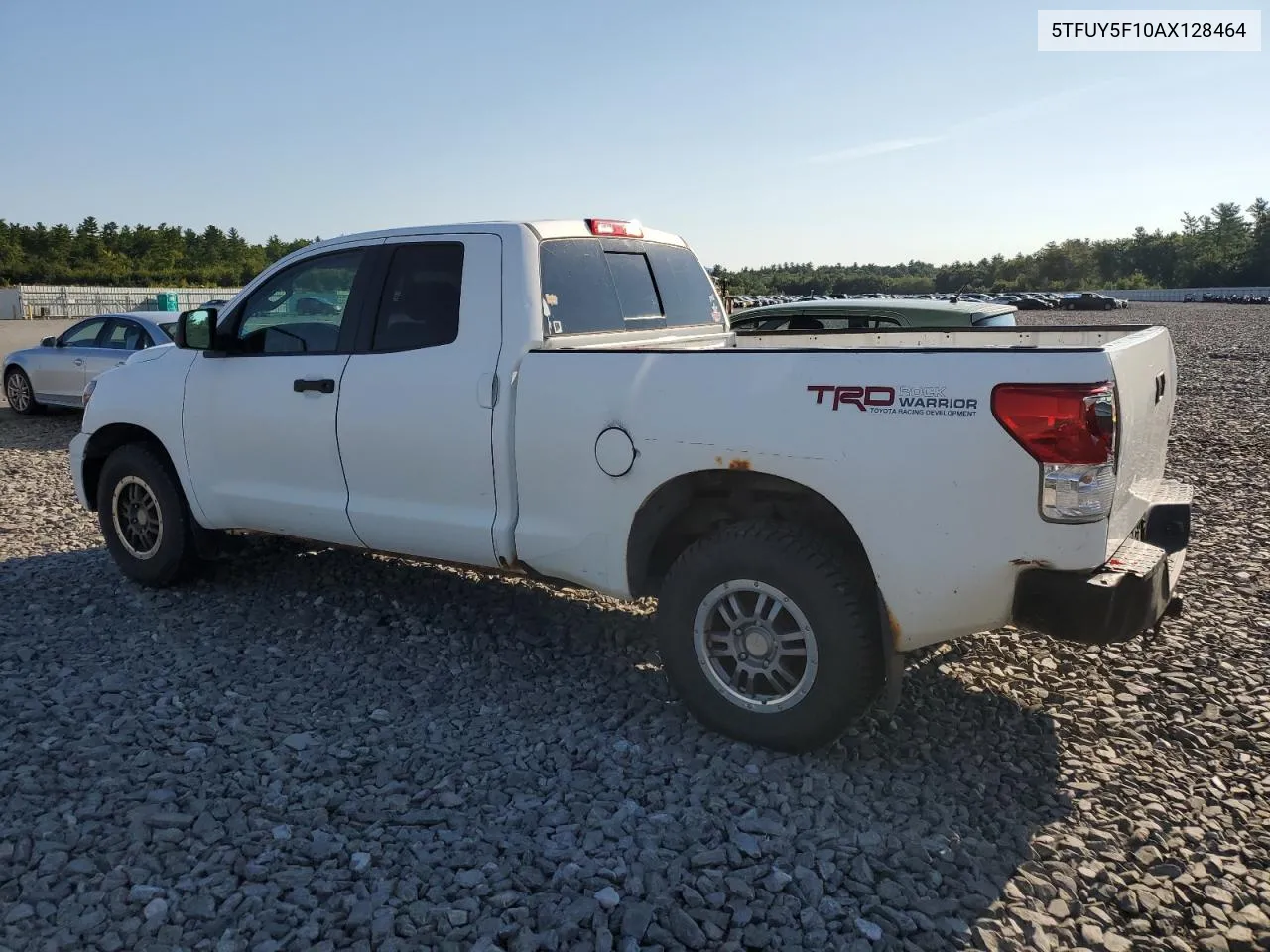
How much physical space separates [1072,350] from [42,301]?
65.7 m

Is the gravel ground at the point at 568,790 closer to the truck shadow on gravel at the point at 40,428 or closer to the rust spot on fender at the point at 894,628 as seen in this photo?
the rust spot on fender at the point at 894,628

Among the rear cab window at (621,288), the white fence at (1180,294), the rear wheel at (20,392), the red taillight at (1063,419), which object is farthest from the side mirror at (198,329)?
the white fence at (1180,294)

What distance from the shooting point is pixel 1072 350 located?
3125 mm

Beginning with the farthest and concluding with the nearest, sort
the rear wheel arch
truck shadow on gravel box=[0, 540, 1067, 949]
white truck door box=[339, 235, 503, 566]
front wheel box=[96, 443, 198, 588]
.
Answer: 1. front wheel box=[96, 443, 198, 588]
2. white truck door box=[339, 235, 503, 566]
3. the rear wheel arch
4. truck shadow on gravel box=[0, 540, 1067, 949]

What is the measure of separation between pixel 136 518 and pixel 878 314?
23.9 feet

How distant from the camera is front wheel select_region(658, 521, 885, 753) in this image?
3586 millimetres

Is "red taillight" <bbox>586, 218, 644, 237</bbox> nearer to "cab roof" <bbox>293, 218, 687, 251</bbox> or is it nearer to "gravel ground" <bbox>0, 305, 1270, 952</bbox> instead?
"cab roof" <bbox>293, 218, 687, 251</bbox>

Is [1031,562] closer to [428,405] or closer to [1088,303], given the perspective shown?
[428,405]

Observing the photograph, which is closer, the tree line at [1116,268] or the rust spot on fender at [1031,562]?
the rust spot on fender at [1031,562]

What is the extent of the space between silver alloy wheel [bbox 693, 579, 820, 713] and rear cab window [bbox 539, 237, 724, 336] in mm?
1502

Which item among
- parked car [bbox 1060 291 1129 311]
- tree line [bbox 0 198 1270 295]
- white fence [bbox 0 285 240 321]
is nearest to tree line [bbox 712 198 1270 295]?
tree line [bbox 0 198 1270 295]

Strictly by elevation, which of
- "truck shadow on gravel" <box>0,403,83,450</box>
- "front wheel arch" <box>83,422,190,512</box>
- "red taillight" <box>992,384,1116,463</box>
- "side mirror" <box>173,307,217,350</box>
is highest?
"side mirror" <box>173,307,217,350</box>

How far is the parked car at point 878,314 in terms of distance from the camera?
33.5 ft

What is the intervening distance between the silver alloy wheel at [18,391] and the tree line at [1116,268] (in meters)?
103
